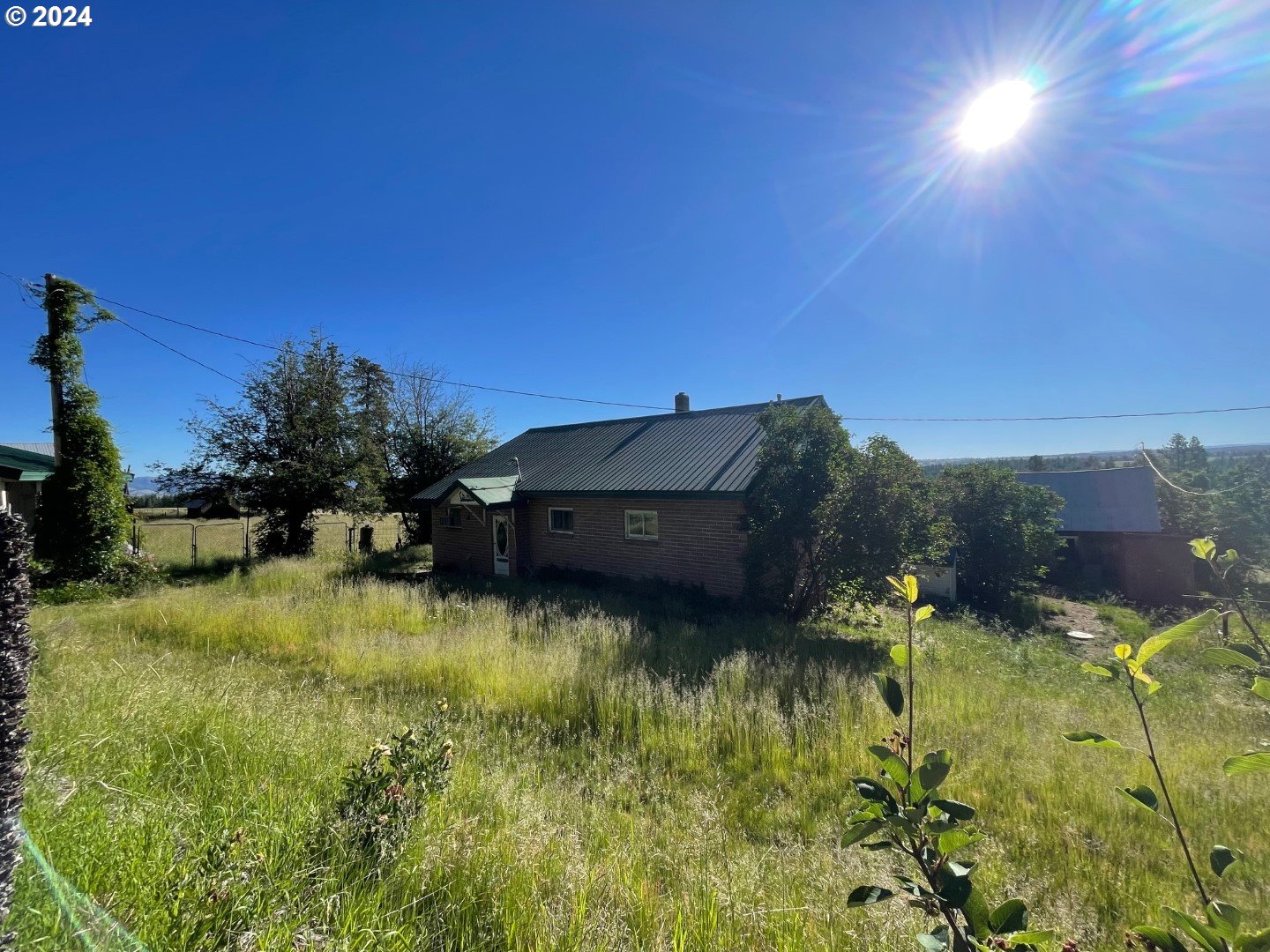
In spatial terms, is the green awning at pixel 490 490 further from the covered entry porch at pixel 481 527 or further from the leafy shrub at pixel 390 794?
the leafy shrub at pixel 390 794

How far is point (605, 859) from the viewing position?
3105 millimetres

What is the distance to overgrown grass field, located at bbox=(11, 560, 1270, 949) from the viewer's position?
241 cm

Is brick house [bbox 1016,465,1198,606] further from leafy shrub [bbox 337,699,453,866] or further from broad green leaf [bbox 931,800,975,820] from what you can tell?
leafy shrub [bbox 337,699,453,866]

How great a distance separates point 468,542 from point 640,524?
7241mm

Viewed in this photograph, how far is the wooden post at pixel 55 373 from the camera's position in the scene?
498 inches

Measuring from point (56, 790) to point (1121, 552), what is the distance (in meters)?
31.4

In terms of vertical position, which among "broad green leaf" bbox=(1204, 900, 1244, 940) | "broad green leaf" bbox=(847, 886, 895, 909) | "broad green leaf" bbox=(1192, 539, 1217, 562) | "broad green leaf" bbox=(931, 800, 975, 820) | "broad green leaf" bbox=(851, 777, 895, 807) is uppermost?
"broad green leaf" bbox=(1192, 539, 1217, 562)

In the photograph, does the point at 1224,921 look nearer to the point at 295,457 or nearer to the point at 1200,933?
the point at 1200,933

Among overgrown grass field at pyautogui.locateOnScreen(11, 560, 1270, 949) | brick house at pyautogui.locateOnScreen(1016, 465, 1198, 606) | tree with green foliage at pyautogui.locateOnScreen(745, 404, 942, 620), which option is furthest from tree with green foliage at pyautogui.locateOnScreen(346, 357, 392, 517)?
brick house at pyautogui.locateOnScreen(1016, 465, 1198, 606)

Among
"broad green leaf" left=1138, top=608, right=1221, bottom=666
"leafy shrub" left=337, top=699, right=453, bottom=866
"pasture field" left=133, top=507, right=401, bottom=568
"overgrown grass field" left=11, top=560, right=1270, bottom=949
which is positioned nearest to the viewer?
"broad green leaf" left=1138, top=608, right=1221, bottom=666

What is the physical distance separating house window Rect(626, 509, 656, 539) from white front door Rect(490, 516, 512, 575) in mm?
4649

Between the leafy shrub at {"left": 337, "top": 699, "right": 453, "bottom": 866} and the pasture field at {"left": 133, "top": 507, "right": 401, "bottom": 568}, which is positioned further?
the pasture field at {"left": 133, "top": 507, "right": 401, "bottom": 568}

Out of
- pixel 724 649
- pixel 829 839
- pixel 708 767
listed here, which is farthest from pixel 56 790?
pixel 724 649

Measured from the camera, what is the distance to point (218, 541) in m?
22.8
